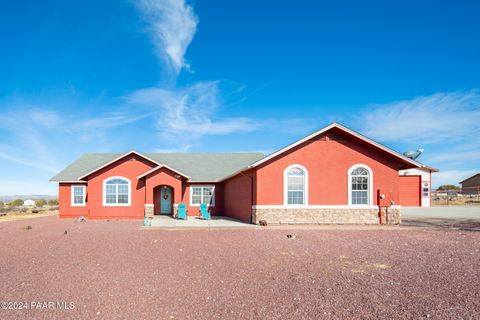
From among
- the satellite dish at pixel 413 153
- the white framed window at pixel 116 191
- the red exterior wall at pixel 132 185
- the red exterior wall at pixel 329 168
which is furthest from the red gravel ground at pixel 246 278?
the satellite dish at pixel 413 153

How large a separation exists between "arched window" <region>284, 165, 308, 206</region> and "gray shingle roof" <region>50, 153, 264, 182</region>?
8.72 metres

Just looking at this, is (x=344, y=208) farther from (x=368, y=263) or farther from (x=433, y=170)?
(x=433, y=170)

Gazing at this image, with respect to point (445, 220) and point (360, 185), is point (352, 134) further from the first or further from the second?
point (445, 220)

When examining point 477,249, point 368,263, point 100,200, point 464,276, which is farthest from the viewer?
point 100,200

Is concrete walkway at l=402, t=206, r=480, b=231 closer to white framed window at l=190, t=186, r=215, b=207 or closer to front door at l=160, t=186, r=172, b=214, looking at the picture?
white framed window at l=190, t=186, r=215, b=207

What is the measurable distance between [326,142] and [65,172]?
20072mm

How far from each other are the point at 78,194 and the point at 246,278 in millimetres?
22727

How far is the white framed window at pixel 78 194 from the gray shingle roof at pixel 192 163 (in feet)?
2.19

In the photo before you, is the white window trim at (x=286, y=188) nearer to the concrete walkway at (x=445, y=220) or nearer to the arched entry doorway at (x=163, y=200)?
the concrete walkway at (x=445, y=220)

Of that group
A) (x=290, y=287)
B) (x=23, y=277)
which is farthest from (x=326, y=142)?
(x=23, y=277)

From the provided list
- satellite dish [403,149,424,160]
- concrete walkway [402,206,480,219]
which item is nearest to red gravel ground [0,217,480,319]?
concrete walkway [402,206,480,219]

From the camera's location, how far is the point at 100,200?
82.2 ft

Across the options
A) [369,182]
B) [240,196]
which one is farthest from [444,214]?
[240,196]

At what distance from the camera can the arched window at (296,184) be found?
63.9ft
